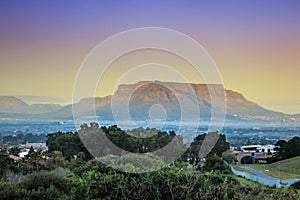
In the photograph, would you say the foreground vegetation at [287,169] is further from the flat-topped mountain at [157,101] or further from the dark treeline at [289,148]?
the flat-topped mountain at [157,101]

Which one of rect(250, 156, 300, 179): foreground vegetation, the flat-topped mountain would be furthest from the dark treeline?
the flat-topped mountain

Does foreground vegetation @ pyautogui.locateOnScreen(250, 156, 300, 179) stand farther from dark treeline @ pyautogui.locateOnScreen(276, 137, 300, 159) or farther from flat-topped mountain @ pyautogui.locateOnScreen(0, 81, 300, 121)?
flat-topped mountain @ pyautogui.locateOnScreen(0, 81, 300, 121)

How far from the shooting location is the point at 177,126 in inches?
468

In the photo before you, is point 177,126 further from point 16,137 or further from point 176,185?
point 16,137

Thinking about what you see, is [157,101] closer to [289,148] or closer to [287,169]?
[287,169]

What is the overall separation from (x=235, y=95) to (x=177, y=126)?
10.0 m

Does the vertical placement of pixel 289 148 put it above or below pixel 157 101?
below

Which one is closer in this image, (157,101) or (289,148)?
(157,101)

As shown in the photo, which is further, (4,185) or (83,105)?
(83,105)

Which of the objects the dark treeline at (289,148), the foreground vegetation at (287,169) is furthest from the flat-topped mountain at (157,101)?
the dark treeline at (289,148)

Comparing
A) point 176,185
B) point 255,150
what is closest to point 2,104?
point 176,185

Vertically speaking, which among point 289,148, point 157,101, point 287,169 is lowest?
point 287,169

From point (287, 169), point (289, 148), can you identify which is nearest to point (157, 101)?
point (287, 169)

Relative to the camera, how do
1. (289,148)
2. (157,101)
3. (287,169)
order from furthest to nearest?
(289,148)
(287,169)
(157,101)
